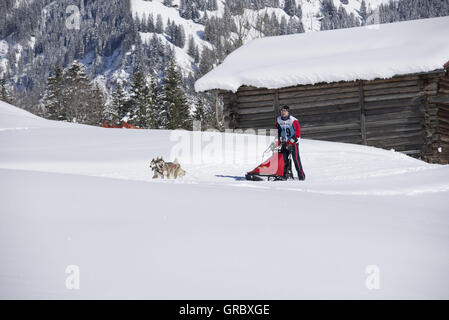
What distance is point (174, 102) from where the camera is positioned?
4416 centimetres

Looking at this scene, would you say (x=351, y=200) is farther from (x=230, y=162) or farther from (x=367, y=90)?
(x=367, y=90)

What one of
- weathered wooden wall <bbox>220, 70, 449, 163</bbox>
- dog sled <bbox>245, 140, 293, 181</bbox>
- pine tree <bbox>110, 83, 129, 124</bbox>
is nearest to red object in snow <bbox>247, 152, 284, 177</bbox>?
dog sled <bbox>245, 140, 293, 181</bbox>

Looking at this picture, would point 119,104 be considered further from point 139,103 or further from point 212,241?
point 212,241

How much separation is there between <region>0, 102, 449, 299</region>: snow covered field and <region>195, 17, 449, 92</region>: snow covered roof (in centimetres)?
883

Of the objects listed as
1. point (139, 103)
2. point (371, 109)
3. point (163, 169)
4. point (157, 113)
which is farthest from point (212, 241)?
point (157, 113)

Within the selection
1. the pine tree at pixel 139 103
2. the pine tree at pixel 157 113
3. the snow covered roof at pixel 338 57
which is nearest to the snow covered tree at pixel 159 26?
the pine tree at pixel 139 103

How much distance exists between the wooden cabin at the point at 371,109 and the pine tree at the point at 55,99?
35743mm

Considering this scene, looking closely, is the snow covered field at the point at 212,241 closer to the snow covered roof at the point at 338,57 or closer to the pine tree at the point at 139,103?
the snow covered roof at the point at 338,57

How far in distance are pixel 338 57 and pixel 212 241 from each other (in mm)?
14448

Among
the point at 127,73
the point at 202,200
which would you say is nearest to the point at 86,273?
the point at 202,200

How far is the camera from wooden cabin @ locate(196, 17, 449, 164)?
15102 millimetres

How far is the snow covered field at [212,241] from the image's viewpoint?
272cm

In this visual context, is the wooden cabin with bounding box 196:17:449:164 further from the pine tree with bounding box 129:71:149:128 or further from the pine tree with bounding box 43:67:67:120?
the pine tree with bounding box 43:67:67:120

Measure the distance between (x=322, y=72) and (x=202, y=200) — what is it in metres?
11.6
